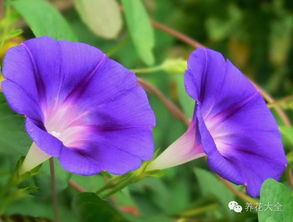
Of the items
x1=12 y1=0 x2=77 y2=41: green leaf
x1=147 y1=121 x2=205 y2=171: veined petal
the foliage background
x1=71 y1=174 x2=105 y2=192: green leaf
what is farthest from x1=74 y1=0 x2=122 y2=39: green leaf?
x1=147 y1=121 x2=205 y2=171: veined petal

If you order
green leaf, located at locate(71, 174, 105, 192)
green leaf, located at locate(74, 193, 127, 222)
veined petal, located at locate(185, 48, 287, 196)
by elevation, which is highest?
veined petal, located at locate(185, 48, 287, 196)

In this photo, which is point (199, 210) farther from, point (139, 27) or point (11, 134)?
point (11, 134)

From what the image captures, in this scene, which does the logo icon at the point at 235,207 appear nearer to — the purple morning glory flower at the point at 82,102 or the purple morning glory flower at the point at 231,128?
the purple morning glory flower at the point at 231,128

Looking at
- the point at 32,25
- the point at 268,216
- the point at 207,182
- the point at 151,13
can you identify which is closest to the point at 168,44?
the point at 151,13

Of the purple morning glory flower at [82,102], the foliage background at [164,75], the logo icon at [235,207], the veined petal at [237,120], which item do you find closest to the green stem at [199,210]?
the foliage background at [164,75]

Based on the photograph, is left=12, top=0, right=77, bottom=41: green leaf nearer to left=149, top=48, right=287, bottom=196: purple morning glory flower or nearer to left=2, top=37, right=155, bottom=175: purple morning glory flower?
left=2, top=37, right=155, bottom=175: purple morning glory flower

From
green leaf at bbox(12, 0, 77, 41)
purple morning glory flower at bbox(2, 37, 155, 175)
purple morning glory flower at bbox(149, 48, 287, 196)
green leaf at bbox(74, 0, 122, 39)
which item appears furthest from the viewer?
A: green leaf at bbox(74, 0, 122, 39)

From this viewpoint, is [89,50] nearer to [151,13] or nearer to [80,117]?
[80,117]
